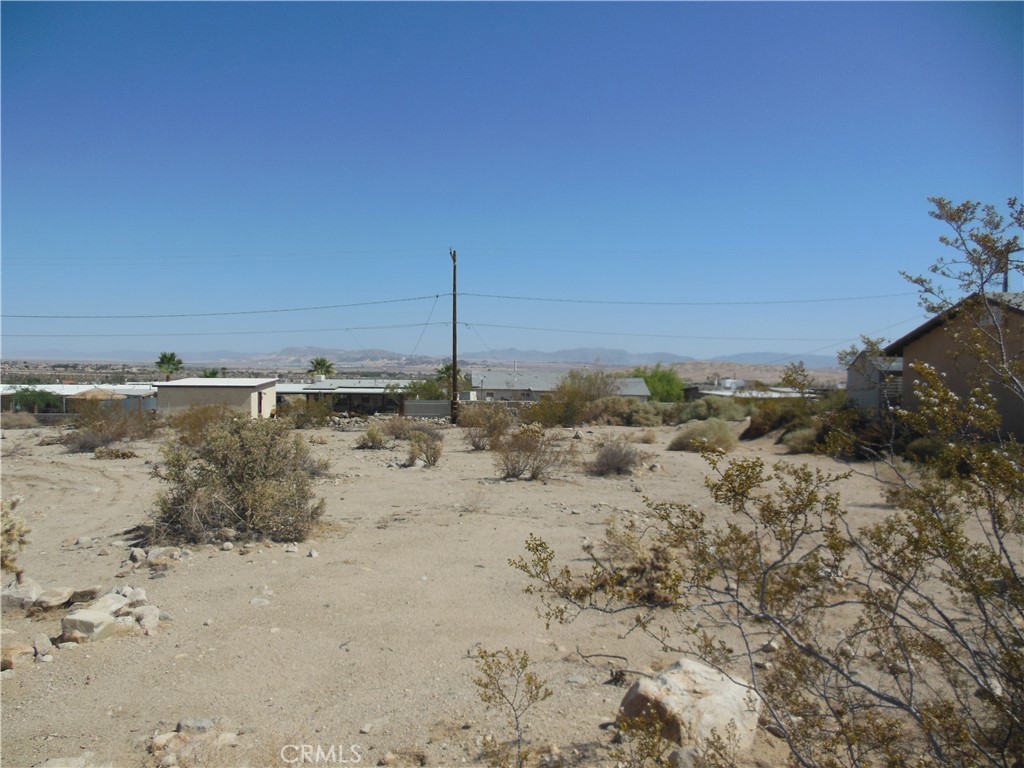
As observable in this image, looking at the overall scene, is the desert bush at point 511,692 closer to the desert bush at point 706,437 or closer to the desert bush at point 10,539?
the desert bush at point 10,539

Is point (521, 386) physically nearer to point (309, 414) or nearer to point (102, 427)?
point (309, 414)

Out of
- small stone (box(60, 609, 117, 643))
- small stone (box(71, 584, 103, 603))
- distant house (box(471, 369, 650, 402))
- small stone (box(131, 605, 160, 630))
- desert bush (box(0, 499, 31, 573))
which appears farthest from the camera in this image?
distant house (box(471, 369, 650, 402))

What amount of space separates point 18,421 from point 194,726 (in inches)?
1745

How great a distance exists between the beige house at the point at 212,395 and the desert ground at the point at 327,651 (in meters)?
A: 26.7

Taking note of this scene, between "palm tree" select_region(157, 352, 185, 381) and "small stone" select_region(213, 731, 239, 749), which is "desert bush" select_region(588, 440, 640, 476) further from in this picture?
"palm tree" select_region(157, 352, 185, 381)

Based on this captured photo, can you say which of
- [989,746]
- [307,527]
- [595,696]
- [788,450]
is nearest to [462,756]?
[595,696]

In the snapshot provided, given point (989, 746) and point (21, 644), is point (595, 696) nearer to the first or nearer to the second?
point (989, 746)

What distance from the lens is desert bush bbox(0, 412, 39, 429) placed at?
133 feet

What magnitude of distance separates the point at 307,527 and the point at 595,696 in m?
6.69

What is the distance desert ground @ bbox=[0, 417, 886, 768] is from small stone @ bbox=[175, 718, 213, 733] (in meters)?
0.05

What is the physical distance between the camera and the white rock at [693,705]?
16.2 ft

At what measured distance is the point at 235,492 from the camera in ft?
38.0

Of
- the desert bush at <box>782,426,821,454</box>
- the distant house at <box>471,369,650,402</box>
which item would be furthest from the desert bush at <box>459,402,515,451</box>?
the distant house at <box>471,369,650,402</box>

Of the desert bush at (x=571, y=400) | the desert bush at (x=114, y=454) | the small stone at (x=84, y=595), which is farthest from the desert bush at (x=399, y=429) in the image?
the small stone at (x=84, y=595)
